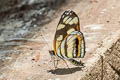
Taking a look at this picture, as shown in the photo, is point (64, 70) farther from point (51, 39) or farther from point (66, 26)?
point (51, 39)

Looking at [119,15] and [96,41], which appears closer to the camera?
[96,41]

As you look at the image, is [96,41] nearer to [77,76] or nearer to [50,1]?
[77,76]

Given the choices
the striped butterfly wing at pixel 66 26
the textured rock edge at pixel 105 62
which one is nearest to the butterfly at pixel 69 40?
the striped butterfly wing at pixel 66 26

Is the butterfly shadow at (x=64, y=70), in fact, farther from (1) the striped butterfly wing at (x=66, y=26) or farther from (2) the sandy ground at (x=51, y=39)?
(1) the striped butterfly wing at (x=66, y=26)

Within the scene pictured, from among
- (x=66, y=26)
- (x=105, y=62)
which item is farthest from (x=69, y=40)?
(x=105, y=62)

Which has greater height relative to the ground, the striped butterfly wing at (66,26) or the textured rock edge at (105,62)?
the striped butterfly wing at (66,26)

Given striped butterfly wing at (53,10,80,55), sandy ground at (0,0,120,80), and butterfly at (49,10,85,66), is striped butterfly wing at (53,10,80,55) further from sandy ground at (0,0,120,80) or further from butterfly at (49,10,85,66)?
sandy ground at (0,0,120,80)

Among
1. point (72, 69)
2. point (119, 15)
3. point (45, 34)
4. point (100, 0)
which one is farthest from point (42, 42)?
point (100, 0)
